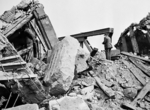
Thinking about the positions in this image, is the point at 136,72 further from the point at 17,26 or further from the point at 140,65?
the point at 17,26

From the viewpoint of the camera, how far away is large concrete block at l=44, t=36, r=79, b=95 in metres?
3.89

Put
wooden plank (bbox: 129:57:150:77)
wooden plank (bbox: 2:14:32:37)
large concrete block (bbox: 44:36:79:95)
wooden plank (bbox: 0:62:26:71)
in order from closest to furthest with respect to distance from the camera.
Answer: wooden plank (bbox: 0:62:26:71)
large concrete block (bbox: 44:36:79:95)
wooden plank (bbox: 129:57:150:77)
wooden plank (bbox: 2:14:32:37)

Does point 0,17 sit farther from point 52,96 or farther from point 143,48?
point 143,48

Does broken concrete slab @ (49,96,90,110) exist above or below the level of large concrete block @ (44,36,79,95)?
below

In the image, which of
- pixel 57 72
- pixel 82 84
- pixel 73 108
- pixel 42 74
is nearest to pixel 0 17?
pixel 42 74

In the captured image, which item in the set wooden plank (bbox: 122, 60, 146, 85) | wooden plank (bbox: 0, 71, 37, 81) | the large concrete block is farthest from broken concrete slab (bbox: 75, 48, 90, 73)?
wooden plank (bbox: 0, 71, 37, 81)

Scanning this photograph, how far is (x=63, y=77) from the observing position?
3922 mm

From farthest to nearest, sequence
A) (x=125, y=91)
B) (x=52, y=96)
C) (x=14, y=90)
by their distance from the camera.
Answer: (x=125, y=91) < (x=52, y=96) < (x=14, y=90)

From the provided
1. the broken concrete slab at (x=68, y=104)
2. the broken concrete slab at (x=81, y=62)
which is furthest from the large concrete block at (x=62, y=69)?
the broken concrete slab at (x=68, y=104)

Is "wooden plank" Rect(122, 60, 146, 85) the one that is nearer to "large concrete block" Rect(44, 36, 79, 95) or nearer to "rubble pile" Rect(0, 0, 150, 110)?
"rubble pile" Rect(0, 0, 150, 110)

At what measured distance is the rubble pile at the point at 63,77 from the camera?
3285 mm

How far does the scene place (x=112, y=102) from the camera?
13.0 feet

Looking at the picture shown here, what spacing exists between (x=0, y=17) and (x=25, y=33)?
113 centimetres

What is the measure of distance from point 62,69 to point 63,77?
23 cm
